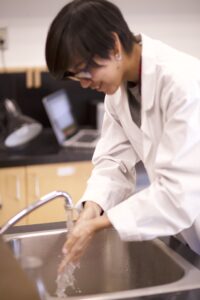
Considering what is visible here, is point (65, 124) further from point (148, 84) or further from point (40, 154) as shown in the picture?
point (148, 84)

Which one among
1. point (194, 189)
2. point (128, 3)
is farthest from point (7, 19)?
point (194, 189)

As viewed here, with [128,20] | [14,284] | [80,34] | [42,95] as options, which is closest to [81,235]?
[14,284]

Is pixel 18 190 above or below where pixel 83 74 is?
below

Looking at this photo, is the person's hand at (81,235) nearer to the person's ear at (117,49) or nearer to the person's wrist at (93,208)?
the person's wrist at (93,208)

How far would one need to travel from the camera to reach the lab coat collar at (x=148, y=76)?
112 centimetres

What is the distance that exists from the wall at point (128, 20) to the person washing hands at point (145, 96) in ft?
5.48

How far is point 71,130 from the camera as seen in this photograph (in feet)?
8.77

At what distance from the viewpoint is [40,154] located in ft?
7.78

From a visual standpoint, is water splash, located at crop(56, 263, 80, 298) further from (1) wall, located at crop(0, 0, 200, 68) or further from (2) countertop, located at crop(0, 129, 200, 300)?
(1) wall, located at crop(0, 0, 200, 68)

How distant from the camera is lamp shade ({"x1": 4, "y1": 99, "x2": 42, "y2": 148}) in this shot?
249 cm

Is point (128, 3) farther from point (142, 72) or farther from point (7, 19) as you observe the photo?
point (142, 72)

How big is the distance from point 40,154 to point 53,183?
5.8 inches

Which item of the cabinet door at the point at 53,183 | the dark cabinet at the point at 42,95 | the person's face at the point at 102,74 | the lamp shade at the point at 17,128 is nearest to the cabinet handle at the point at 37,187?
the cabinet door at the point at 53,183

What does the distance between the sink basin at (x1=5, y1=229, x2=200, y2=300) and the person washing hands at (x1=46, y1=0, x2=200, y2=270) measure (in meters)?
0.22
